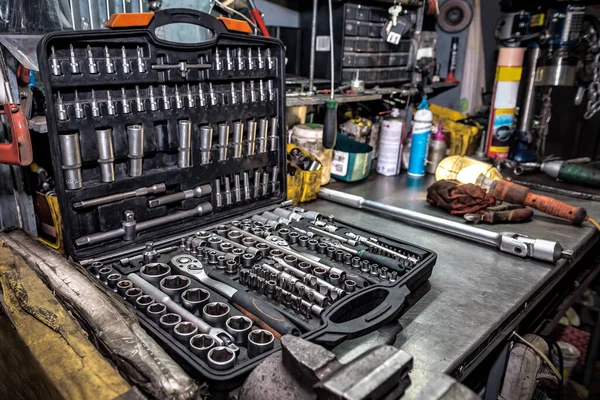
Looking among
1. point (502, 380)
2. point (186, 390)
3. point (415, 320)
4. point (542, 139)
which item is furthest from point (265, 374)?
point (542, 139)

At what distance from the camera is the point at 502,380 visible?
1075 mm

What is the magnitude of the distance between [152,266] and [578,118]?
255 centimetres

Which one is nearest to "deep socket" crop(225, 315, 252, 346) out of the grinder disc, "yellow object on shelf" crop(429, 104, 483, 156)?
"yellow object on shelf" crop(429, 104, 483, 156)

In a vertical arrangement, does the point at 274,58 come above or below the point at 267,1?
below

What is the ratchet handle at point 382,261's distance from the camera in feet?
2.89

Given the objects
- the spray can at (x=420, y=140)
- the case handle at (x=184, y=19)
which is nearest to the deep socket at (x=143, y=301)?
the case handle at (x=184, y=19)

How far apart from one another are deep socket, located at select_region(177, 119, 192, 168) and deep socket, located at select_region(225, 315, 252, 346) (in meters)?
0.46

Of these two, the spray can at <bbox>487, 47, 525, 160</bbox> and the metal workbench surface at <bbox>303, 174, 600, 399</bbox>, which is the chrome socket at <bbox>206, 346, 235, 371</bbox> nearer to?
the metal workbench surface at <bbox>303, 174, 600, 399</bbox>

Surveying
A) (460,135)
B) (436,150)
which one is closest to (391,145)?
(436,150)

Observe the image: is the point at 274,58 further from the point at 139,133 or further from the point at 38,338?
the point at 38,338

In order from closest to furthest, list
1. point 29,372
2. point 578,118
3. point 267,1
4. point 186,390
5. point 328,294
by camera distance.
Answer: point 186,390 < point 29,372 < point 328,294 < point 267,1 < point 578,118

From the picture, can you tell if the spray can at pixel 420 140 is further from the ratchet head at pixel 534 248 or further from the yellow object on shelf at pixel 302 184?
the ratchet head at pixel 534 248

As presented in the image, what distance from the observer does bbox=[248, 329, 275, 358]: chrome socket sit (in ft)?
2.01

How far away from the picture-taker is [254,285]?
31.8 inches
